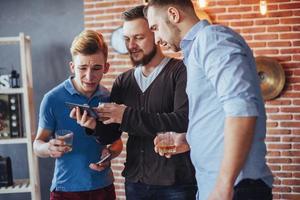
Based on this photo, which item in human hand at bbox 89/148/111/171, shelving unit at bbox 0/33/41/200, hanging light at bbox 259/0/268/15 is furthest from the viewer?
hanging light at bbox 259/0/268/15

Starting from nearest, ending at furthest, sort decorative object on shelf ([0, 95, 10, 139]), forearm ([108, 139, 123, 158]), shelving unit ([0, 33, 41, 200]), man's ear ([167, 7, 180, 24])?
1. man's ear ([167, 7, 180, 24])
2. forearm ([108, 139, 123, 158])
3. shelving unit ([0, 33, 41, 200])
4. decorative object on shelf ([0, 95, 10, 139])

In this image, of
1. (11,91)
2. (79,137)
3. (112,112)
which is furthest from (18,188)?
(112,112)

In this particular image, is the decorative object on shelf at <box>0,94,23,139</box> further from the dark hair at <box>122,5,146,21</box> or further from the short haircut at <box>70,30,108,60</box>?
the dark hair at <box>122,5,146,21</box>

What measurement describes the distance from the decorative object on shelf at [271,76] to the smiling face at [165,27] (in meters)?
2.59

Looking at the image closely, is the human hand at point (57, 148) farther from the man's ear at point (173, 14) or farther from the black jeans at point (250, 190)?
the black jeans at point (250, 190)

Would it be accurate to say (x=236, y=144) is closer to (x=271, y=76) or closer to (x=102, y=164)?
(x=102, y=164)

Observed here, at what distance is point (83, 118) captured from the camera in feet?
6.63

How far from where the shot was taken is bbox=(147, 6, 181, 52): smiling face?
1.58 meters

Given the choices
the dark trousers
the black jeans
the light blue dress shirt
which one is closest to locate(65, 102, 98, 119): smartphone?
the dark trousers

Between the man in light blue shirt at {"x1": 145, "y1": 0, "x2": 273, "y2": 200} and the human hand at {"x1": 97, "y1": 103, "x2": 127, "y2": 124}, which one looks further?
the human hand at {"x1": 97, "y1": 103, "x2": 127, "y2": 124}

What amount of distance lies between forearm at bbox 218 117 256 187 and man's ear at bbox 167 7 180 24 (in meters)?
0.44

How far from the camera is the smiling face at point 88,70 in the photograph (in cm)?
219

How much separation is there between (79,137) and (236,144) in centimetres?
106

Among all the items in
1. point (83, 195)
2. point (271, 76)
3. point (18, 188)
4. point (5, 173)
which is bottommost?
point (18, 188)
